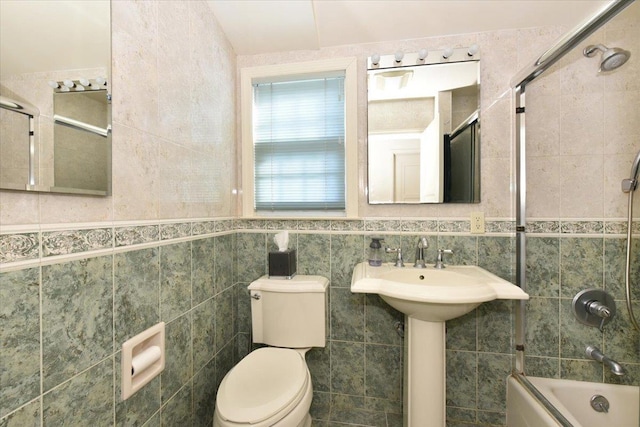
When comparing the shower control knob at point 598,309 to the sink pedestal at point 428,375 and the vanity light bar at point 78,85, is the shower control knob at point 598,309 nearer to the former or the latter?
the sink pedestal at point 428,375

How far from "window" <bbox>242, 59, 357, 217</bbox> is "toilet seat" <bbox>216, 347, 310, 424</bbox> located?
79cm

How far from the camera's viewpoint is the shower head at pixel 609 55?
42.8 inches

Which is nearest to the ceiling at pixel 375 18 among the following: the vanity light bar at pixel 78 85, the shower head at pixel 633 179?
the shower head at pixel 633 179

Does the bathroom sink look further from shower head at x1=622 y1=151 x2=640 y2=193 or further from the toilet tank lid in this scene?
shower head at x1=622 y1=151 x2=640 y2=193

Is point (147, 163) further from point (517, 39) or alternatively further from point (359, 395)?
point (517, 39)

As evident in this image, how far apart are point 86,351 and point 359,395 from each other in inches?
53.4

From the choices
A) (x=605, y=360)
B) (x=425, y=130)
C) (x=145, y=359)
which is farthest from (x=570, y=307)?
(x=145, y=359)

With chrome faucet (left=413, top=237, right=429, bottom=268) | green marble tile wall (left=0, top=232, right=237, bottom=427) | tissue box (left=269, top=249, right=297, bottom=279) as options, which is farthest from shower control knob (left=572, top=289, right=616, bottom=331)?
green marble tile wall (left=0, top=232, right=237, bottom=427)

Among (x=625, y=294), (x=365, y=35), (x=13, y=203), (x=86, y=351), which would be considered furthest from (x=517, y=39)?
(x=86, y=351)

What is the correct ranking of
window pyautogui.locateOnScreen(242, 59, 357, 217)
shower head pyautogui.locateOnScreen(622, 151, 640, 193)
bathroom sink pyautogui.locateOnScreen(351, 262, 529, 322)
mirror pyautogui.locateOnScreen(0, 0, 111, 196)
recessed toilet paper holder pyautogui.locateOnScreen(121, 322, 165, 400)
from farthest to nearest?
window pyautogui.locateOnScreen(242, 59, 357, 217)
shower head pyautogui.locateOnScreen(622, 151, 640, 193)
bathroom sink pyautogui.locateOnScreen(351, 262, 529, 322)
recessed toilet paper holder pyautogui.locateOnScreen(121, 322, 165, 400)
mirror pyautogui.locateOnScreen(0, 0, 111, 196)

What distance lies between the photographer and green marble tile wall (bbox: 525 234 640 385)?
3.91ft

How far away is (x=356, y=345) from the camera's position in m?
1.52

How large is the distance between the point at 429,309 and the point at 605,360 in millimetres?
947

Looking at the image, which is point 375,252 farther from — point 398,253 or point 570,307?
point 570,307
